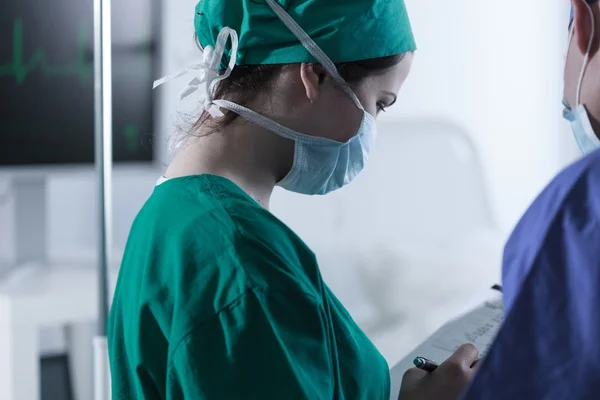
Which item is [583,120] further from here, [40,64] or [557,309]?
[40,64]

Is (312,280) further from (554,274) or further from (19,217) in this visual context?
(19,217)

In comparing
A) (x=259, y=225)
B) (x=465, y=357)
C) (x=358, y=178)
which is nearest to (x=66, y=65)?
(x=358, y=178)

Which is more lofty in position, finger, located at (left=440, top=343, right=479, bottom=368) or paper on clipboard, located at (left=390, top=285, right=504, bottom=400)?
finger, located at (left=440, top=343, right=479, bottom=368)

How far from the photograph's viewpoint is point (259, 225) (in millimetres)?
788

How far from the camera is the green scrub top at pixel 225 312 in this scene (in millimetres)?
717

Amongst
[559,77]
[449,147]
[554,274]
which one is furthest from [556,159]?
[554,274]

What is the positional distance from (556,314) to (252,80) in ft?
1.84

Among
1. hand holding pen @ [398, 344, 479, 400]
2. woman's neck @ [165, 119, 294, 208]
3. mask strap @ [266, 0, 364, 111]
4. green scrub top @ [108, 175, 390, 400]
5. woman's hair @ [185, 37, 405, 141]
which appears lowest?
hand holding pen @ [398, 344, 479, 400]

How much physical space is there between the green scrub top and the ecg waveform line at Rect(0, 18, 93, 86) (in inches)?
45.9

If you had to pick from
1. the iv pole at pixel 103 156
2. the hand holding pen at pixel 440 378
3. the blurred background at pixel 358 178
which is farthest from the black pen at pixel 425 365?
the blurred background at pixel 358 178

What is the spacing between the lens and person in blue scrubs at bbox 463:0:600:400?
1.63 feet

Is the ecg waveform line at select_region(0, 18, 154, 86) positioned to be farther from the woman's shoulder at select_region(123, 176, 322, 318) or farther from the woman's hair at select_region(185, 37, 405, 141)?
the woman's shoulder at select_region(123, 176, 322, 318)

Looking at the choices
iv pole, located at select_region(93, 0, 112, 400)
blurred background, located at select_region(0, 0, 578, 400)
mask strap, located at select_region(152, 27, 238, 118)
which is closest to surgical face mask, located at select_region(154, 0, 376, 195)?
mask strap, located at select_region(152, 27, 238, 118)

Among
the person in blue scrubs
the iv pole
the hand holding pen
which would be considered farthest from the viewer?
the iv pole
